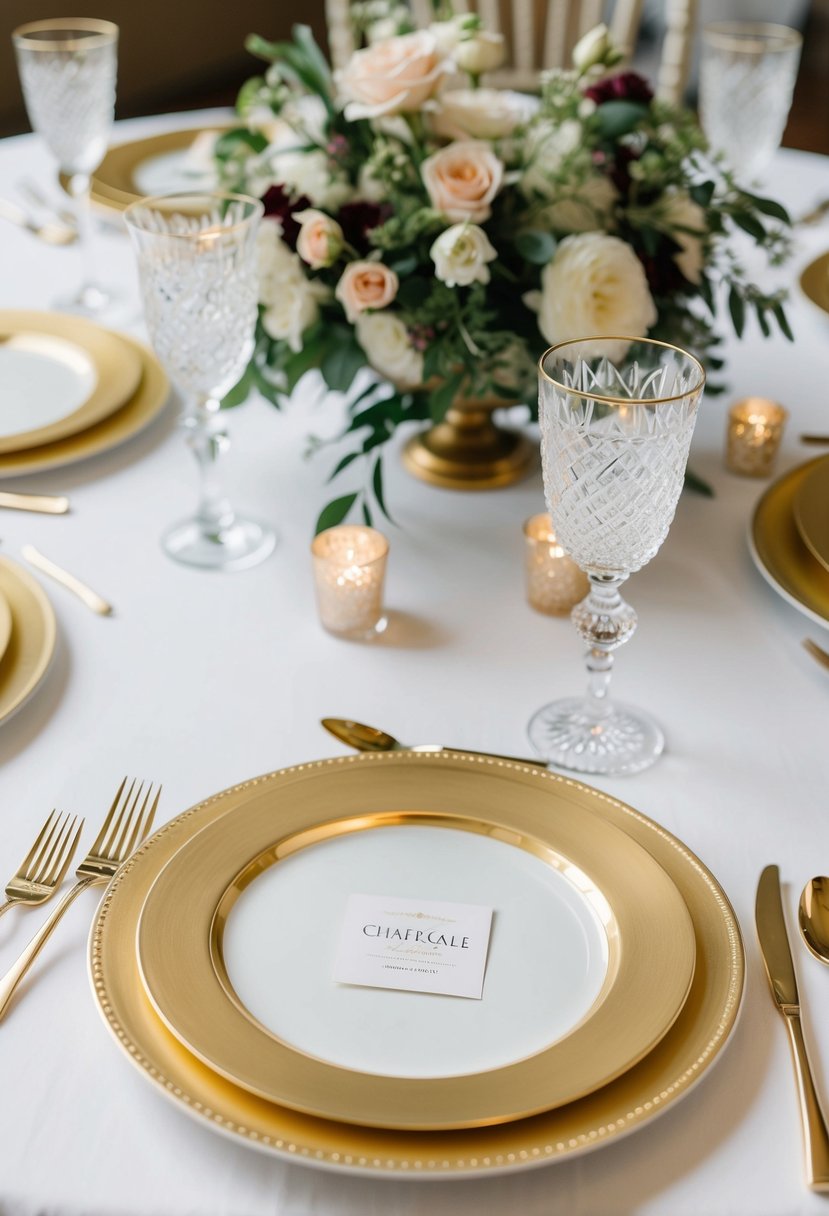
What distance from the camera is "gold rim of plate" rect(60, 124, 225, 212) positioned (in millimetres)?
1660

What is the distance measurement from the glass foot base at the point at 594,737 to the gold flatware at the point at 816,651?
157mm

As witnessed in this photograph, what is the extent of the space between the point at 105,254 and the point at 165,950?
1.26 meters

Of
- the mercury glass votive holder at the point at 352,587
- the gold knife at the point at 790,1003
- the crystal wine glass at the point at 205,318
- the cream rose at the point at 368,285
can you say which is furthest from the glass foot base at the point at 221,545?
the gold knife at the point at 790,1003

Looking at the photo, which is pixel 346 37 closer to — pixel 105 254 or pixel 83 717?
pixel 105 254

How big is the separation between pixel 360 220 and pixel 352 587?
34 centimetres

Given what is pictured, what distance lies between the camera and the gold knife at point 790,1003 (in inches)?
22.2

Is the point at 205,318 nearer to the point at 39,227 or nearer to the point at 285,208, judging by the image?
the point at 285,208

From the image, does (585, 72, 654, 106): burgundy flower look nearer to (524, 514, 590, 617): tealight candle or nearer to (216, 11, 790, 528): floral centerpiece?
(216, 11, 790, 528): floral centerpiece

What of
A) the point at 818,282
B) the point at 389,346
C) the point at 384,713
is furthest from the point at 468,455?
the point at 818,282

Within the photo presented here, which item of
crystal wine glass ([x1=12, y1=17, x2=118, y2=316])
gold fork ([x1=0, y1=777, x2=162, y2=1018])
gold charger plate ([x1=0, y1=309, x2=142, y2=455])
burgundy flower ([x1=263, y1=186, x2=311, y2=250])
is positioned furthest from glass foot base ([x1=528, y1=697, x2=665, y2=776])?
crystal wine glass ([x1=12, y1=17, x2=118, y2=316])

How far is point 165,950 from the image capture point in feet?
2.06

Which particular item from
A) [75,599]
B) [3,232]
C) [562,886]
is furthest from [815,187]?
[562,886]

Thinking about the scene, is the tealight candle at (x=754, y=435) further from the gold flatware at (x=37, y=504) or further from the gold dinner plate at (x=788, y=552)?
the gold flatware at (x=37, y=504)

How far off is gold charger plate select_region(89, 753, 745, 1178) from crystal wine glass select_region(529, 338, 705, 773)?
0.15 metres
